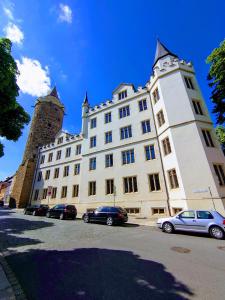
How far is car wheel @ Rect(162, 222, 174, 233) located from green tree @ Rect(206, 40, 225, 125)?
1233cm

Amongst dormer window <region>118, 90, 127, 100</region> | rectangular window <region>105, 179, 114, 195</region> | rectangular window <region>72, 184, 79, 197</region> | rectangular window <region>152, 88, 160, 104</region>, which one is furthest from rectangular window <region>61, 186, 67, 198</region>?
rectangular window <region>152, 88, 160, 104</region>

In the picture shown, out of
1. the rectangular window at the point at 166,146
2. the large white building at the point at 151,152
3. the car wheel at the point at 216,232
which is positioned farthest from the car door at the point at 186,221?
the rectangular window at the point at 166,146

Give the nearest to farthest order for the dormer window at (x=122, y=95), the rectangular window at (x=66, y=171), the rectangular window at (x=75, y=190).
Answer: the dormer window at (x=122, y=95) → the rectangular window at (x=75, y=190) → the rectangular window at (x=66, y=171)

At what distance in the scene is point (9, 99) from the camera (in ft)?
24.5

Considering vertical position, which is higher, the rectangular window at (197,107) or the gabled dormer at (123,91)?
the gabled dormer at (123,91)

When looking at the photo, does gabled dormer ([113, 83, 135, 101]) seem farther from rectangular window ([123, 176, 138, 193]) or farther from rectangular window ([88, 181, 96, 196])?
rectangular window ([88, 181, 96, 196])

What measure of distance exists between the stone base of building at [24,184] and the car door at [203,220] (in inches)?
1315

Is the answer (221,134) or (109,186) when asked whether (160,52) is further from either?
(109,186)

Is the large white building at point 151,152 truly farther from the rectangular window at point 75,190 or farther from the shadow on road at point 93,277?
the shadow on road at point 93,277

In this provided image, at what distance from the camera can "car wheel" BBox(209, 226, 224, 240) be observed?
9452 millimetres

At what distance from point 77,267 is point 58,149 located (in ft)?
98.4

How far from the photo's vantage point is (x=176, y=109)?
18562mm

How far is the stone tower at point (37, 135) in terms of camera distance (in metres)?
34.6

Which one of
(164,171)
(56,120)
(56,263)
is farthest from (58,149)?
(56,263)
